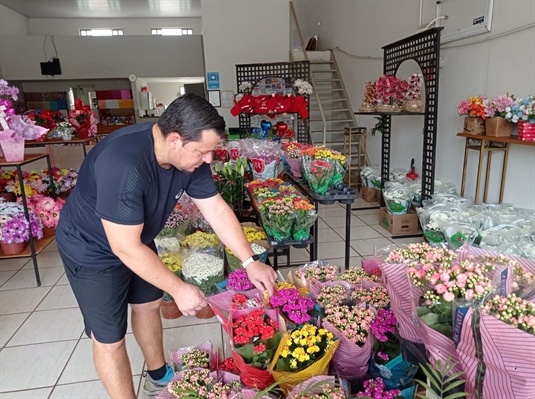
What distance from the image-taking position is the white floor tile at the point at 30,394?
191 cm

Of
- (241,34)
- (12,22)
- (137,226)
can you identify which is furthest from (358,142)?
(12,22)

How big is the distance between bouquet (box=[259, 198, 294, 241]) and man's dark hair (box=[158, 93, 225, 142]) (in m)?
1.22

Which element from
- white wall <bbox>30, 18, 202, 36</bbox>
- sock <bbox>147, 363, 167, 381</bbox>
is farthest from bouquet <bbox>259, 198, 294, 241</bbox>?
white wall <bbox>30, 18, 202, 36</bbox>

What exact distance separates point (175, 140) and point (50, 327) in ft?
6.65

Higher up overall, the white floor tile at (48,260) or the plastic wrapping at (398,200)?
the plastic wrapping at (398,200)

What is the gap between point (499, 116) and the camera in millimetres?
3184

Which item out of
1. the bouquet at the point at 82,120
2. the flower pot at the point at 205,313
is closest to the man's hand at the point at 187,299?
the flower pot at the point at 205,313

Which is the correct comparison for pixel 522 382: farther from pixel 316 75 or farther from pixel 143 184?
pixel 316 75

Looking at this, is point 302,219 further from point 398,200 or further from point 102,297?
point 398,200

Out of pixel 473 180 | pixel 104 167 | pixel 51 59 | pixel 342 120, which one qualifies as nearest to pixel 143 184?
pixel 104 167

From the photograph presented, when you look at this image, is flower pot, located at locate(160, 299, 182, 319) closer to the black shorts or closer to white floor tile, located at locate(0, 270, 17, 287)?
the black shorts

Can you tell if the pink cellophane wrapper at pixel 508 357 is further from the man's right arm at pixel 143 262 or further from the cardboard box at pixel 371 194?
the cardboard box at pixel 371 194

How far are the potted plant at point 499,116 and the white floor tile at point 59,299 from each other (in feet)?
11.7

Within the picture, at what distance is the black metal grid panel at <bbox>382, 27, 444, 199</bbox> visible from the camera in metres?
3.58
